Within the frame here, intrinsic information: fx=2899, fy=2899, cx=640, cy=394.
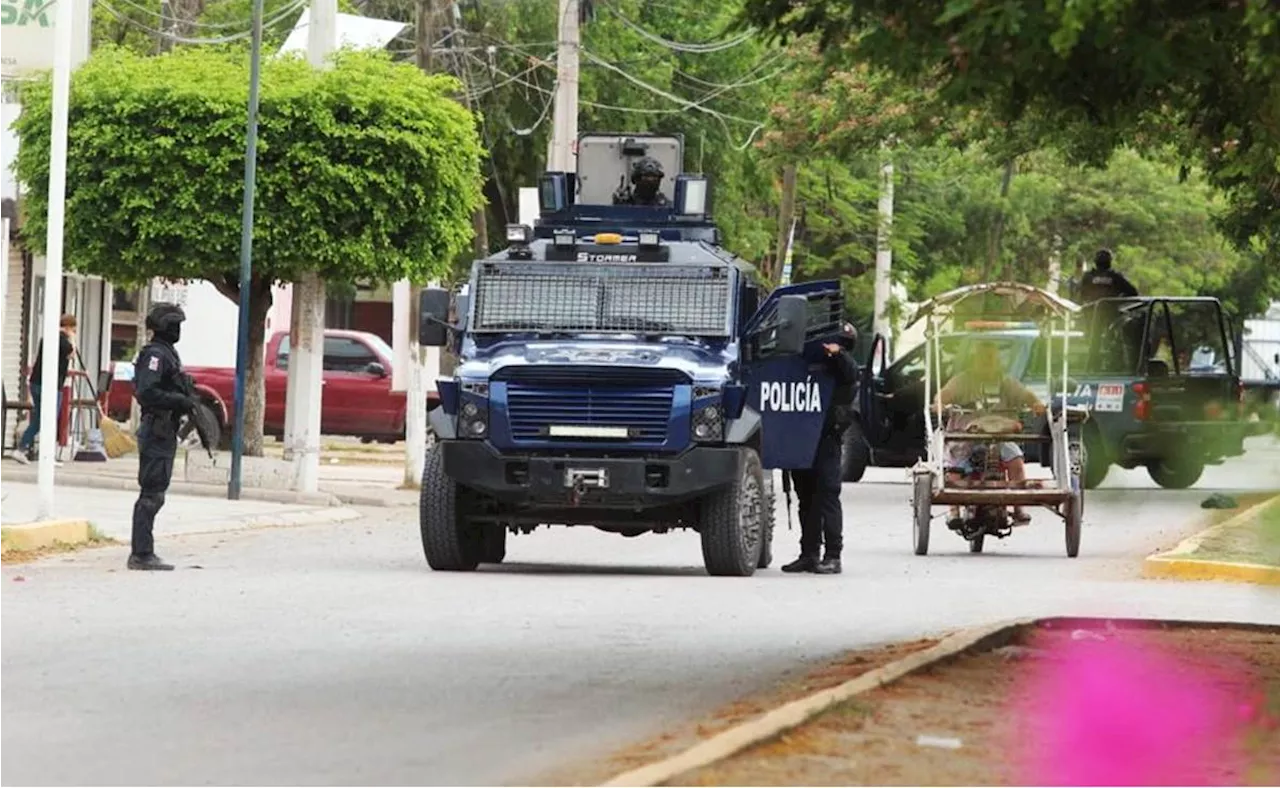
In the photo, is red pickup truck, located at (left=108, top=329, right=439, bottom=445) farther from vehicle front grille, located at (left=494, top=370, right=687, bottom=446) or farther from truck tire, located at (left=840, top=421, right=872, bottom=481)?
vehicle front grille, located at (left=494, top=370, right=687, bottom=446)

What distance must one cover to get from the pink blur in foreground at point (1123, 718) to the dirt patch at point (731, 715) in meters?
0.74

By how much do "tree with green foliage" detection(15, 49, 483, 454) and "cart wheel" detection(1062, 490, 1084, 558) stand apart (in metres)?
11.0

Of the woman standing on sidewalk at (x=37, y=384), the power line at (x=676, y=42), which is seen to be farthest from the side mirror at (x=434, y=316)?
the power line at (x=676, y=42)

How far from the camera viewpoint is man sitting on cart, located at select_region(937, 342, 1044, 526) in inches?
918

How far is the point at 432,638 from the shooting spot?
14586 millimetres

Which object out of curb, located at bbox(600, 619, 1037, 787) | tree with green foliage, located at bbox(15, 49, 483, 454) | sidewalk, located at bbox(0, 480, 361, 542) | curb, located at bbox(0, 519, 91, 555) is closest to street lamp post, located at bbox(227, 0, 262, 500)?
sidewalk, located at bbox(0, 480, 361, 542)

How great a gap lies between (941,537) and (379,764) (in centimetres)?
1725

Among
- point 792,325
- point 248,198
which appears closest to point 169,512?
point 248,198

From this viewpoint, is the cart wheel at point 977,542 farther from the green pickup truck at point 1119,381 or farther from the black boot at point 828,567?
the green pickup truck at point 1119,381

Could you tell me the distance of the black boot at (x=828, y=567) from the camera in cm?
2091

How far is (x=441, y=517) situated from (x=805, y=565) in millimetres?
2709

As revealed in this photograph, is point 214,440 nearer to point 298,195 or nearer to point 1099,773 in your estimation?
point 298,195

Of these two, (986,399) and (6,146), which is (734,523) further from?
(6,146)

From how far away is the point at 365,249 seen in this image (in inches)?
1246
